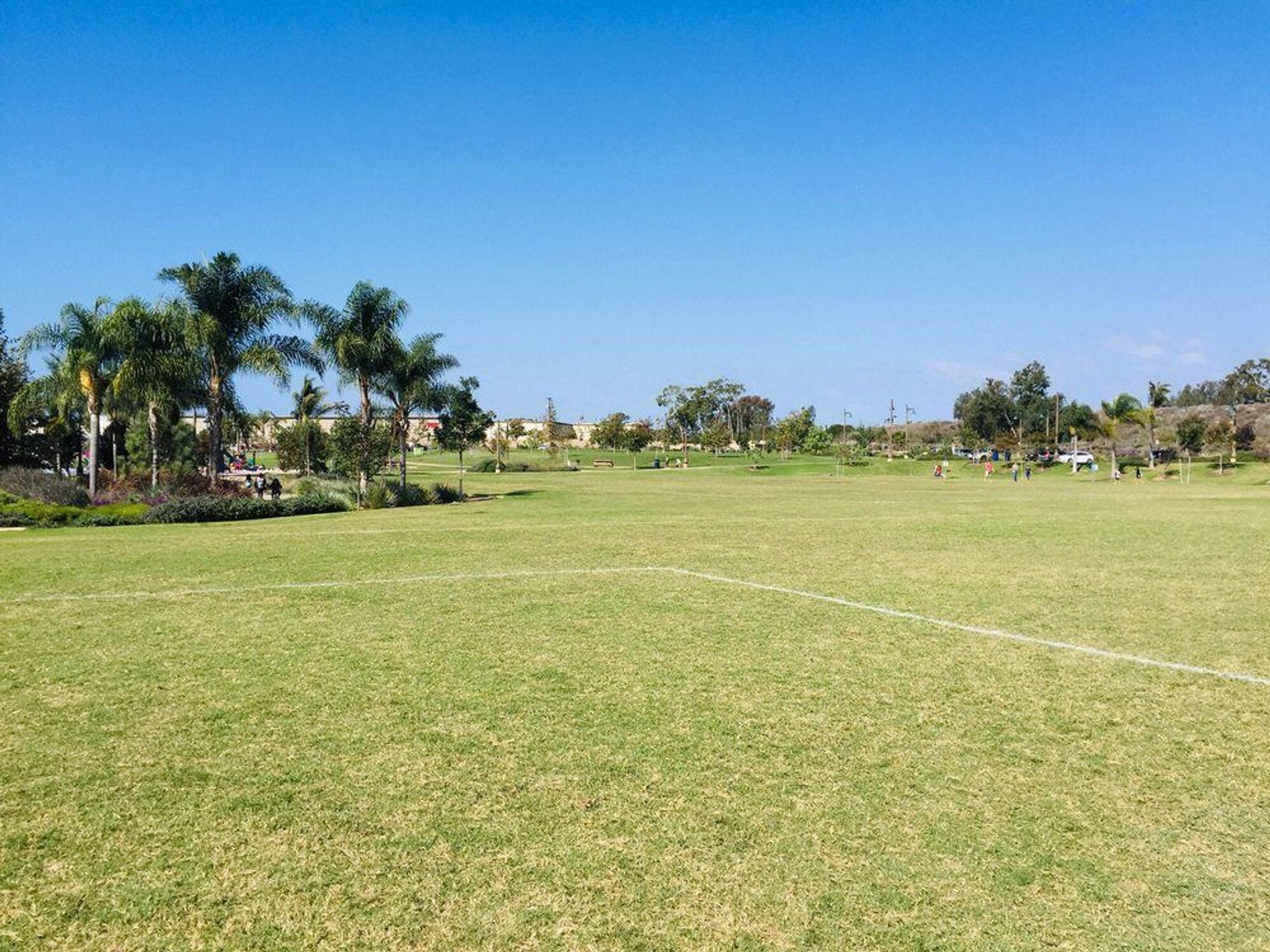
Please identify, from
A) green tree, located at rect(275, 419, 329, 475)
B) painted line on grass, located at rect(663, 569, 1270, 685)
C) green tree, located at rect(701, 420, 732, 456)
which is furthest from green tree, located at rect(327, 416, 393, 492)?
green tree, located at rect(701, 420, 732, 456)

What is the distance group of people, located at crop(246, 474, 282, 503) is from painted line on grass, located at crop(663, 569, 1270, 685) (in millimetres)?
19822

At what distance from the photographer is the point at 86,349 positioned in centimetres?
2966

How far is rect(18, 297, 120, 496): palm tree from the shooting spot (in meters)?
28.9

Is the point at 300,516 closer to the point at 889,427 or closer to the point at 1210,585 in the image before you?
the point at 1210,585

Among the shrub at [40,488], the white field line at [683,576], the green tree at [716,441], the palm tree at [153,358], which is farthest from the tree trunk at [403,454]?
the green tree at [716,441]

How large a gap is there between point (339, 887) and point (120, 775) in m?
1.85

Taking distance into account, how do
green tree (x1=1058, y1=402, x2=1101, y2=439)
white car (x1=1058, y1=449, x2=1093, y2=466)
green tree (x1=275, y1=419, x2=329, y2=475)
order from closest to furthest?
green tree (x1=275, y1=419, x2=329, y2=475) < white car (x1=1058, y1=449, x2=1093, y2=466) < green tree (x1=1058, y1=402, x2=1101, y2=439)

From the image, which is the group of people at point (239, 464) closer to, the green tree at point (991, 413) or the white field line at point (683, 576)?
the white field line at point (683, 576)

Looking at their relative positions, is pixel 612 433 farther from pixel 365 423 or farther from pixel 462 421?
pixel 365 423

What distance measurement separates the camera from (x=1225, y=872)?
3.59 m

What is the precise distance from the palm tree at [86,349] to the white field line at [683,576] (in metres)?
20.8

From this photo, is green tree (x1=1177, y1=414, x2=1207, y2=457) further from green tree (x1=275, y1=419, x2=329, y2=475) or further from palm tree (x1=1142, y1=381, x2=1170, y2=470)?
green tree (x1=275, y1=419, x2=329, y2=475)

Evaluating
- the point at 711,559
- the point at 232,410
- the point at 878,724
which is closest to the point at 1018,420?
the point at 232,410

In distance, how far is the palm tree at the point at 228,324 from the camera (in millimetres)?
29812
